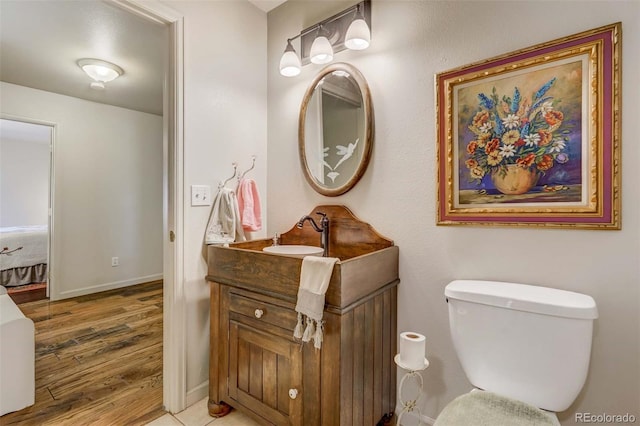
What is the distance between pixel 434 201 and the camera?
54.9 inches

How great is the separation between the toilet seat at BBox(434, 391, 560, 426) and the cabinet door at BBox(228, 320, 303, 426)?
1.93 feet

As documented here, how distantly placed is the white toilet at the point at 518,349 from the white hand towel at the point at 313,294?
47cm

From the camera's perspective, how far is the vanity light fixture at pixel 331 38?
1.48 m

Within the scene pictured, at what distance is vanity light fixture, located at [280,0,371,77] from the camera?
58.3 inches

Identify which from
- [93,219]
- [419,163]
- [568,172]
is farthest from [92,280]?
[568,172]

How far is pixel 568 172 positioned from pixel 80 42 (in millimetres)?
3271

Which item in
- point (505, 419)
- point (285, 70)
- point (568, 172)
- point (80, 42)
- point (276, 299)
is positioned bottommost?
point (505, 419)

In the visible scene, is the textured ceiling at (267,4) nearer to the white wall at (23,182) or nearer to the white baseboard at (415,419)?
the white baseboard at (415,419)

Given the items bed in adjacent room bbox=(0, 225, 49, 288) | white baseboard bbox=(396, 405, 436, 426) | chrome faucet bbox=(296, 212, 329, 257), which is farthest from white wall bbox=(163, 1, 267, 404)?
bed in adjacent room bbox=(0, 225, 49, 288)

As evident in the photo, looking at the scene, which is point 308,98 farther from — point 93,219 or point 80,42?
point 93,219

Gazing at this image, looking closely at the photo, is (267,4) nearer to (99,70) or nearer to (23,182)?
(99,70)

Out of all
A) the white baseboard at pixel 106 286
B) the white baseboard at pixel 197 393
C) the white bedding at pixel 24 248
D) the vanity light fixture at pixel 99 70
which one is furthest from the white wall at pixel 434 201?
the white bedding at pixel 24 248

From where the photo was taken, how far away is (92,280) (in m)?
3.67

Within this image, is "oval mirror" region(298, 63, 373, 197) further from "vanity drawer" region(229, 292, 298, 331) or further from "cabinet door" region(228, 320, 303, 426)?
"cabinet door" region(228, 320, 303, 426)
